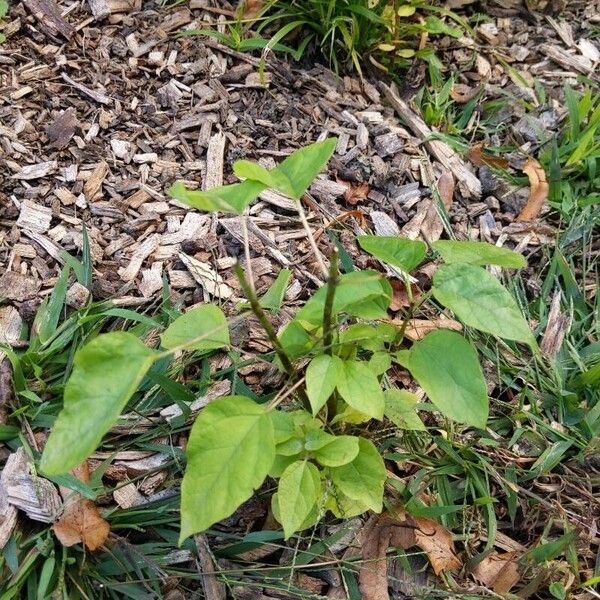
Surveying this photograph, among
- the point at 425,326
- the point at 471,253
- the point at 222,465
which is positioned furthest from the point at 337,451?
the point at 425,326

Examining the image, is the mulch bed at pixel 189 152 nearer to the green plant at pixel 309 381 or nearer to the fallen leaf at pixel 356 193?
the fallen leaf at pixel 356 193

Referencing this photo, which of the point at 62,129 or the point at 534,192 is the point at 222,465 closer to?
the point at 62,129

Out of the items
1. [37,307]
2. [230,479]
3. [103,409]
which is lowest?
[37,307]

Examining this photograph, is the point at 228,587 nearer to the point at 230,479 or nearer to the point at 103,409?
the point at 230,479

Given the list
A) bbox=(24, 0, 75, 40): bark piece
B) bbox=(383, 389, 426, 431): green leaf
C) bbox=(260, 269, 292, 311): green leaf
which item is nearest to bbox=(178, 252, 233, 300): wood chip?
bbox=(260, 269, 292, 311): green leaf

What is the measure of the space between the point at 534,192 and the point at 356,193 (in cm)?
64

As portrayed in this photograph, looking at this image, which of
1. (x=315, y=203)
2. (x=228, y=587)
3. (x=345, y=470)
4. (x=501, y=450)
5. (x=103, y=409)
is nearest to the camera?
(x=103, y=409)

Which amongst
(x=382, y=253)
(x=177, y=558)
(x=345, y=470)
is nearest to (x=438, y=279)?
(x=382, y=253)

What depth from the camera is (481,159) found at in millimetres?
2461

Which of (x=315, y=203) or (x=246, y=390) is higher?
(x=315, y=203)

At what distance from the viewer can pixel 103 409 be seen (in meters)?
1.00

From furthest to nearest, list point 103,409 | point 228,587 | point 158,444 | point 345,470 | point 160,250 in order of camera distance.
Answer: point 160,250, point 158,444, point 228,587, point 345,470, point 103,409

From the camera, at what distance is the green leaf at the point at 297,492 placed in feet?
4.37

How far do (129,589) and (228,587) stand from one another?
0.22 meters
